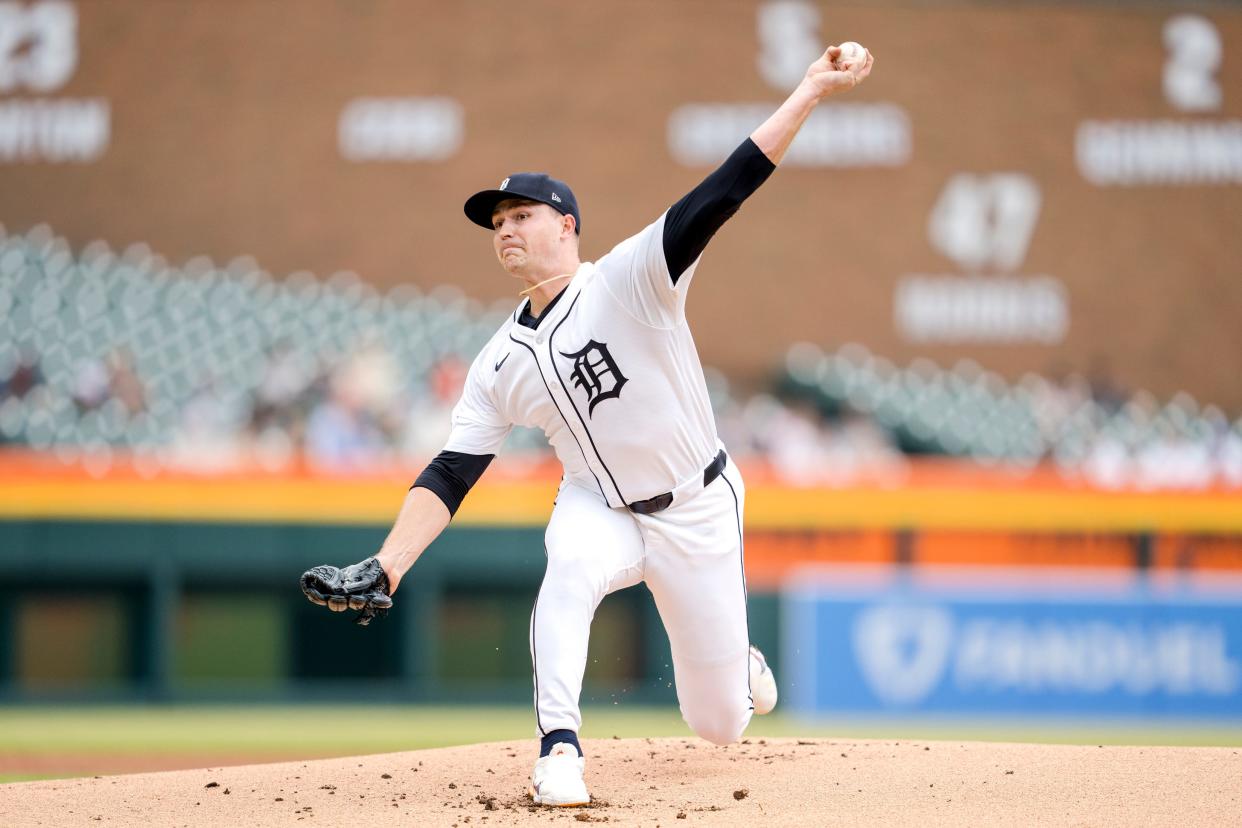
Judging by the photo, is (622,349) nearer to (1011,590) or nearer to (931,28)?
(1011,590)

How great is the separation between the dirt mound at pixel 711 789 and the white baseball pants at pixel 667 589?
0.25 metres

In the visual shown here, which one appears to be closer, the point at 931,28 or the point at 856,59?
the point at 856,59

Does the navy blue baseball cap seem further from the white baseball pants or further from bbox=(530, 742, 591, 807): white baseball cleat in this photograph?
bbox=(530, 742, 591, 807): white baseball cleat

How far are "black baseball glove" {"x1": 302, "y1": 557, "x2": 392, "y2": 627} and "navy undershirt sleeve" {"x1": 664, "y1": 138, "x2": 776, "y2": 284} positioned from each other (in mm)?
1070

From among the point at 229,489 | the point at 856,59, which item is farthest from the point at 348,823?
the point at 229,489

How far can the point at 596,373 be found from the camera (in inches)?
152

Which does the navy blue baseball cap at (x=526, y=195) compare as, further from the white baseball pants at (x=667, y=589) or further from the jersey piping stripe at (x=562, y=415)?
the white baseball pants at (x=667, y=589)

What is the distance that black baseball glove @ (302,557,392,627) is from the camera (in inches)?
144

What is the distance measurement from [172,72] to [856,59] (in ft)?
34.2

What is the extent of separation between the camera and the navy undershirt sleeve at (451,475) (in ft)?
13.4

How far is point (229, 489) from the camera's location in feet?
29.2

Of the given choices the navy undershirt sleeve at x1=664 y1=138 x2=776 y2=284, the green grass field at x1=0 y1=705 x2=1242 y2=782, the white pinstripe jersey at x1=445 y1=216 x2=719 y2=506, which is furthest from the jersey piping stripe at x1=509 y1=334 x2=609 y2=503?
the green grass field at x1=0 y1=705 x2=1242 y2=782

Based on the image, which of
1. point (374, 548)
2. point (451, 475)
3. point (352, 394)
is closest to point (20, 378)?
point (352, 394)

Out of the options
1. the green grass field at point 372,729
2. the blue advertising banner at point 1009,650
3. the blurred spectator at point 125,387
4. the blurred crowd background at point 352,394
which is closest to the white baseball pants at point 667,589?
the green grass field at point 372,729
